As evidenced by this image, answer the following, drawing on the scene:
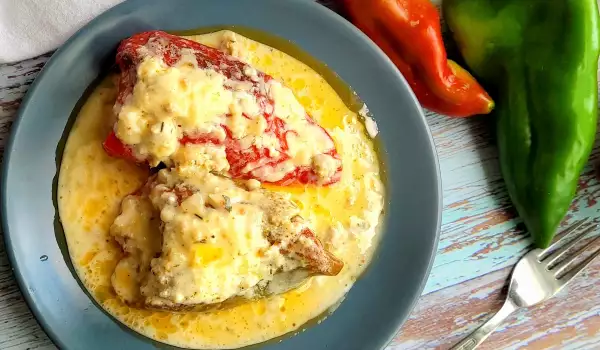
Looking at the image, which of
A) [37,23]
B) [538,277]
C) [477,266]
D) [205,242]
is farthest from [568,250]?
[37,23]

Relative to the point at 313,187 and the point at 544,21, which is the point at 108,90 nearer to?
the point at 313,187

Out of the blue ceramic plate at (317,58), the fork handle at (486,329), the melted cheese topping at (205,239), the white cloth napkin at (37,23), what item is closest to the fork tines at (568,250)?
the fork handle at (486,329)

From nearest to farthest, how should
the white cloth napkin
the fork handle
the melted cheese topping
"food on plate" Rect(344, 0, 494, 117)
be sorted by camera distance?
the melted cheese topping
the white cloth napkin
"food on plate" Rect(344, 0, 494, 117)
the fork handle

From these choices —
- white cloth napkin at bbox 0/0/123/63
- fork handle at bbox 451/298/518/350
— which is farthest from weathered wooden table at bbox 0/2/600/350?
white cloth napkin at bbox 0/0/123/63

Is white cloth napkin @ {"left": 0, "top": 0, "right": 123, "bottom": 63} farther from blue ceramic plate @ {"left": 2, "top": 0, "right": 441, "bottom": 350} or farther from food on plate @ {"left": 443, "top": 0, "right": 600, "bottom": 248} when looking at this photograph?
food on plate @ {"left": 443, "top": 0, "right": 600, "bottom": 248}

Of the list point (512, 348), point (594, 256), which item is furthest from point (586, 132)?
point (512, 348)
